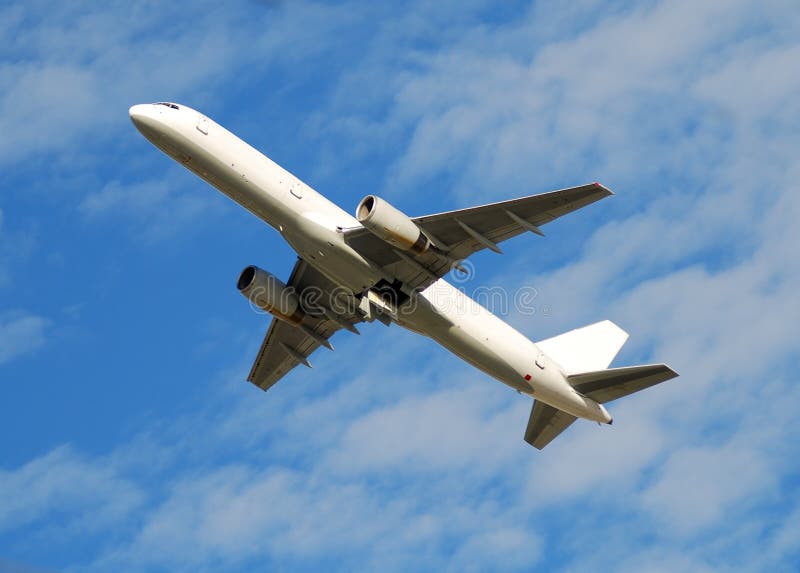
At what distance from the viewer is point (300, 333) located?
185 feet

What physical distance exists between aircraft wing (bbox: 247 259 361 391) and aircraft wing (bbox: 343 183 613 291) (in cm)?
568

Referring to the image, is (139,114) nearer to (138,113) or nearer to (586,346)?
(138,113)

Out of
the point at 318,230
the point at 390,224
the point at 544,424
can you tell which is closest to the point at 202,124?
the point at 318,230

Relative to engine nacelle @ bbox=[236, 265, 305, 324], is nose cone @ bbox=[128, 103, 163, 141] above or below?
above

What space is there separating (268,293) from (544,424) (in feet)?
47.9

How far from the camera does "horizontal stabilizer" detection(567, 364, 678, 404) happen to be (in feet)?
163

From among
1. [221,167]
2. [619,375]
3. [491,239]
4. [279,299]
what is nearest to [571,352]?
[619,375]

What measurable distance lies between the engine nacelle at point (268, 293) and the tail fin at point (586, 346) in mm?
11676

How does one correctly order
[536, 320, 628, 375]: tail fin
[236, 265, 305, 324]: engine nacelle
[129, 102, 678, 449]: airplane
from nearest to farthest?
[129, 102, 678, 449]: airplane
[236, 265, 305, 324]: engine nacelle
[536, 320, 628, 375]: tail fin

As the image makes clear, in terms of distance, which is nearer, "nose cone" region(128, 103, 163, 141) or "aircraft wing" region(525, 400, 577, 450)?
"nose cone" region(128, 103, 163, 141)

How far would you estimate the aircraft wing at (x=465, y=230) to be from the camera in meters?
44.3

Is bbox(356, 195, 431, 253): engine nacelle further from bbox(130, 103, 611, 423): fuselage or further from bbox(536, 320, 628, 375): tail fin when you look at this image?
bbox(536, 320, 628, 375): tail fin

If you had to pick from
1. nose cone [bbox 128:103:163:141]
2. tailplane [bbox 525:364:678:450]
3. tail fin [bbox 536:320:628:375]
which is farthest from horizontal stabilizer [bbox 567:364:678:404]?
nose cone [bbox 128:103:163:141]

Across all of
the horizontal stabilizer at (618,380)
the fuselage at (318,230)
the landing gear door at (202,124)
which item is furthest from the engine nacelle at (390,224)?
the horizontal stabilizer at (618,380)
